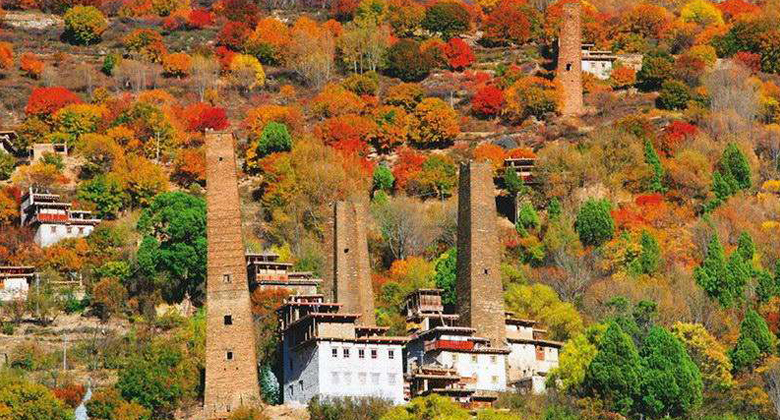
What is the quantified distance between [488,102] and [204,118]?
1887 centimetres

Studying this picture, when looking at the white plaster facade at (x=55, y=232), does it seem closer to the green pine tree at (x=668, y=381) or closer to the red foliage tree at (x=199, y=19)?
the green pine tree at (x=668, y=381)

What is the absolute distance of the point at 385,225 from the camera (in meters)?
113

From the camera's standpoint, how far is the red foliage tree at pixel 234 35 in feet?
513

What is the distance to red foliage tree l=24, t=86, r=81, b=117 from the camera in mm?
130875

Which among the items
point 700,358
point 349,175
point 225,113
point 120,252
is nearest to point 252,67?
point 225,113

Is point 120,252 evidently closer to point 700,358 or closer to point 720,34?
point 700,358

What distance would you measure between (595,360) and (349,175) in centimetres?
3408

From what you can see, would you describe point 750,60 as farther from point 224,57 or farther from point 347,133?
point 224,57

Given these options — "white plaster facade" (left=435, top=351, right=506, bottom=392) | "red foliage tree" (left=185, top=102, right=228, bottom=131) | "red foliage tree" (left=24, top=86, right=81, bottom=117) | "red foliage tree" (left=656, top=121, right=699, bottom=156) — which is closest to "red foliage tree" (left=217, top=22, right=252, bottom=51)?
"red foliage tree" (left=185, top=102, right=228, bottom=131)

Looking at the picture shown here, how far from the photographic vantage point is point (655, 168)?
120 meters

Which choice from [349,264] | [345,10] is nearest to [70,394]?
[349,264]

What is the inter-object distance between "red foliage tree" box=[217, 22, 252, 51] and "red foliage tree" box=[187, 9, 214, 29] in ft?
15.5

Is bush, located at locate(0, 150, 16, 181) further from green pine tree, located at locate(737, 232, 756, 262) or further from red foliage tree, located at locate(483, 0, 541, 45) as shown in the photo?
red foliage tree, located at locate(483, 0, 541, 45)

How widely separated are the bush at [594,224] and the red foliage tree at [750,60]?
33.6 metres
